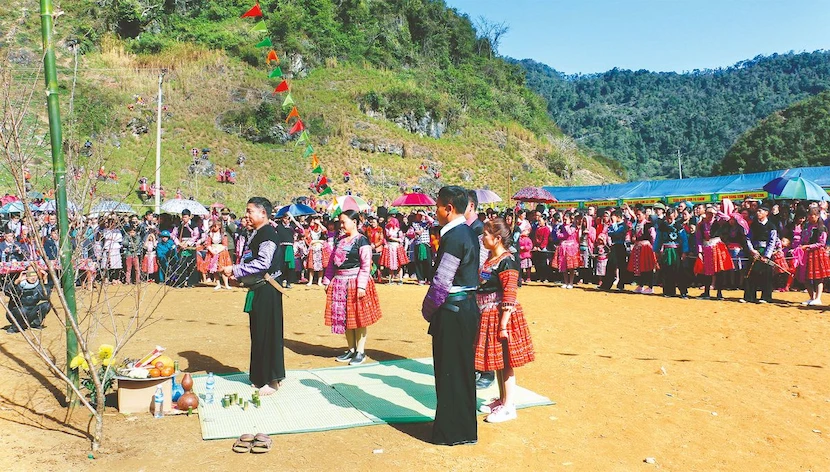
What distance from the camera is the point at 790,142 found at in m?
46.4

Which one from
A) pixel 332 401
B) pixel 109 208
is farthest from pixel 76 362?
pixel 332 401

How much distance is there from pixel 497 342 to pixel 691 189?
2303 centimetres

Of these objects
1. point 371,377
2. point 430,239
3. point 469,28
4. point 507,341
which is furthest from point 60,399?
point 469,28

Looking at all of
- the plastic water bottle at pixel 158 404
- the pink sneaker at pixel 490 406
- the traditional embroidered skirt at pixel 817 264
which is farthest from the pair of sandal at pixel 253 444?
the traditional embroidered skirt at pixel 817 264

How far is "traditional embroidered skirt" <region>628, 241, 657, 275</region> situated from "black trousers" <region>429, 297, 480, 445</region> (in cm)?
948

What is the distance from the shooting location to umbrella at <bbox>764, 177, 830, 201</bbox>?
1274cm

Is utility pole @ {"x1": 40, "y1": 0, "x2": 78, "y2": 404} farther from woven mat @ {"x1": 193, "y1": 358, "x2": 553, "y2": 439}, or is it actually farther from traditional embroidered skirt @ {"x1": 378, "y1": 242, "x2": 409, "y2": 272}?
traditional embroidered skirt @ {"x1": 378, "y1": 242, "x2": 409, "y2": 272}

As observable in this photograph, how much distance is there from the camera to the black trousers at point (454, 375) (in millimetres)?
4449

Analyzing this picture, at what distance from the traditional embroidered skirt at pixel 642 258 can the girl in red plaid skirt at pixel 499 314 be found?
8876 mm

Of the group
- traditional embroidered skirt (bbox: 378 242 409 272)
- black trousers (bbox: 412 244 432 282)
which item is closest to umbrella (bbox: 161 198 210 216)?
→ traditional embroidered skirt (bbox: 378 242 409 272)

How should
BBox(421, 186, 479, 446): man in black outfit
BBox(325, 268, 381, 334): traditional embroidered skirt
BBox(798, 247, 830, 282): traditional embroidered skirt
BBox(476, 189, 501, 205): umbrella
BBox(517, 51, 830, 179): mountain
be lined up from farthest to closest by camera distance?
1. BBox(517, 51, 830, 179): mountain
2. BBox(476, 189, 501, 205): umbrella
3. BBox(798, 247, 830, 282): traditional embroidered skirt
4. BBox(325, 268, 381, 334): traditional embroidered skirt
5. BBox(421, 186, 479, 446): man in black outfit

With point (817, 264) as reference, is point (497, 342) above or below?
below

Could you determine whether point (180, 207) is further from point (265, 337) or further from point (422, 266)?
point (265, 337)

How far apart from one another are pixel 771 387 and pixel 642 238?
7216mm
